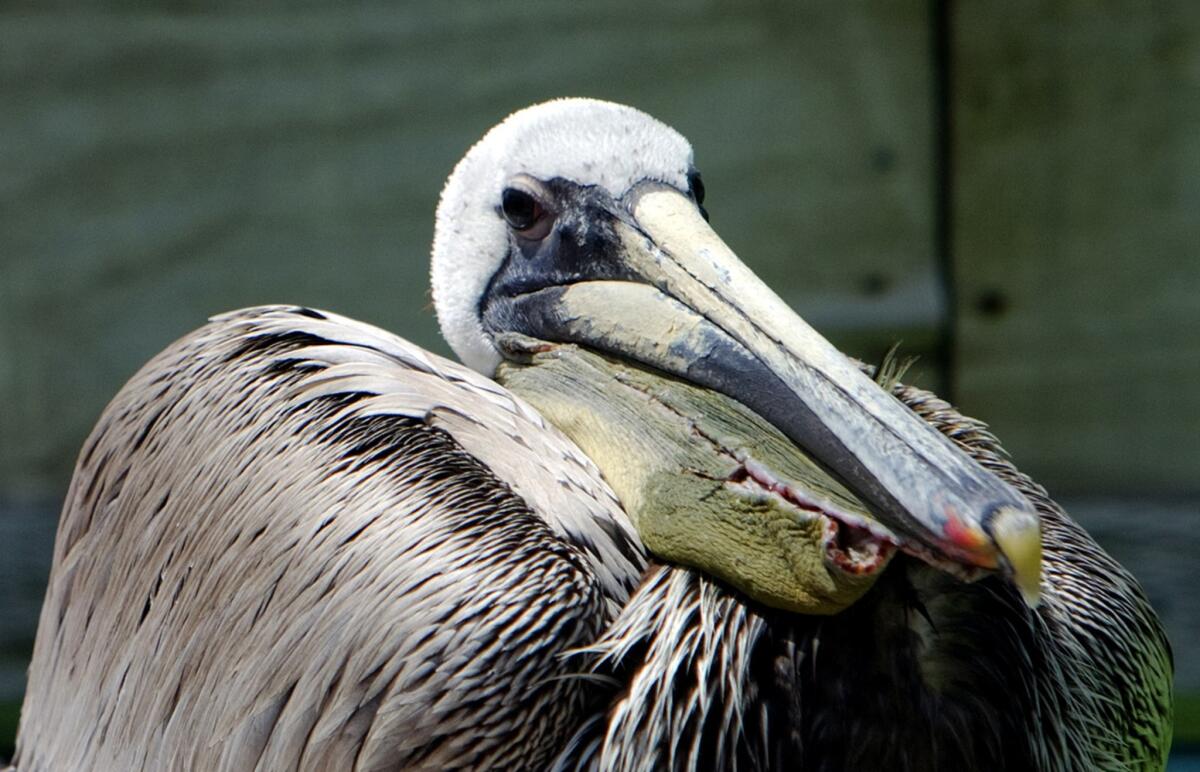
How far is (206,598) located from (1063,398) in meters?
2.59

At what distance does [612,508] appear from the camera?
78.0 inches

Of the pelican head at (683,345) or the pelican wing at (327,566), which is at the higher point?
the pelican head at (683,345)

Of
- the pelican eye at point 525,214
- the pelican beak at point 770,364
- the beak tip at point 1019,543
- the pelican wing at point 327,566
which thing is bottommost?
the pelican wing at point 327,566

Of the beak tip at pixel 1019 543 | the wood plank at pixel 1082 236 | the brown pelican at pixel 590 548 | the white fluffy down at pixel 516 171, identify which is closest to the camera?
the beak tip at pixel 1019 543

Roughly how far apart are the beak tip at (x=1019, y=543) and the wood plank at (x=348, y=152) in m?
2.41

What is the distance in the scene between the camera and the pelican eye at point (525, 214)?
224cm

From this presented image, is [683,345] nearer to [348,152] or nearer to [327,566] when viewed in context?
[327,566]

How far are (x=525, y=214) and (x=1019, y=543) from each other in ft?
3.22

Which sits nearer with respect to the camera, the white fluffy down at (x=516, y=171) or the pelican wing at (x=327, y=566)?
the pelican wing at (x=327, y=566)

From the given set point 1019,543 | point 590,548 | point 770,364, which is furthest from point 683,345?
point 1019,543

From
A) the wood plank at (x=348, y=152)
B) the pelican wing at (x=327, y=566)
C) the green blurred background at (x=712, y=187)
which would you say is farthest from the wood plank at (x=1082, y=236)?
the pelican wing at (x=327, y=566)

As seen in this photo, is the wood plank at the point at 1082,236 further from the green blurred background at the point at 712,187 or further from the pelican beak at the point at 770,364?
the pelican beak at the point at 770,364

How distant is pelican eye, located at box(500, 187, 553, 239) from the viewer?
224 centimetres

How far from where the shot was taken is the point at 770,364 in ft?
6.03
